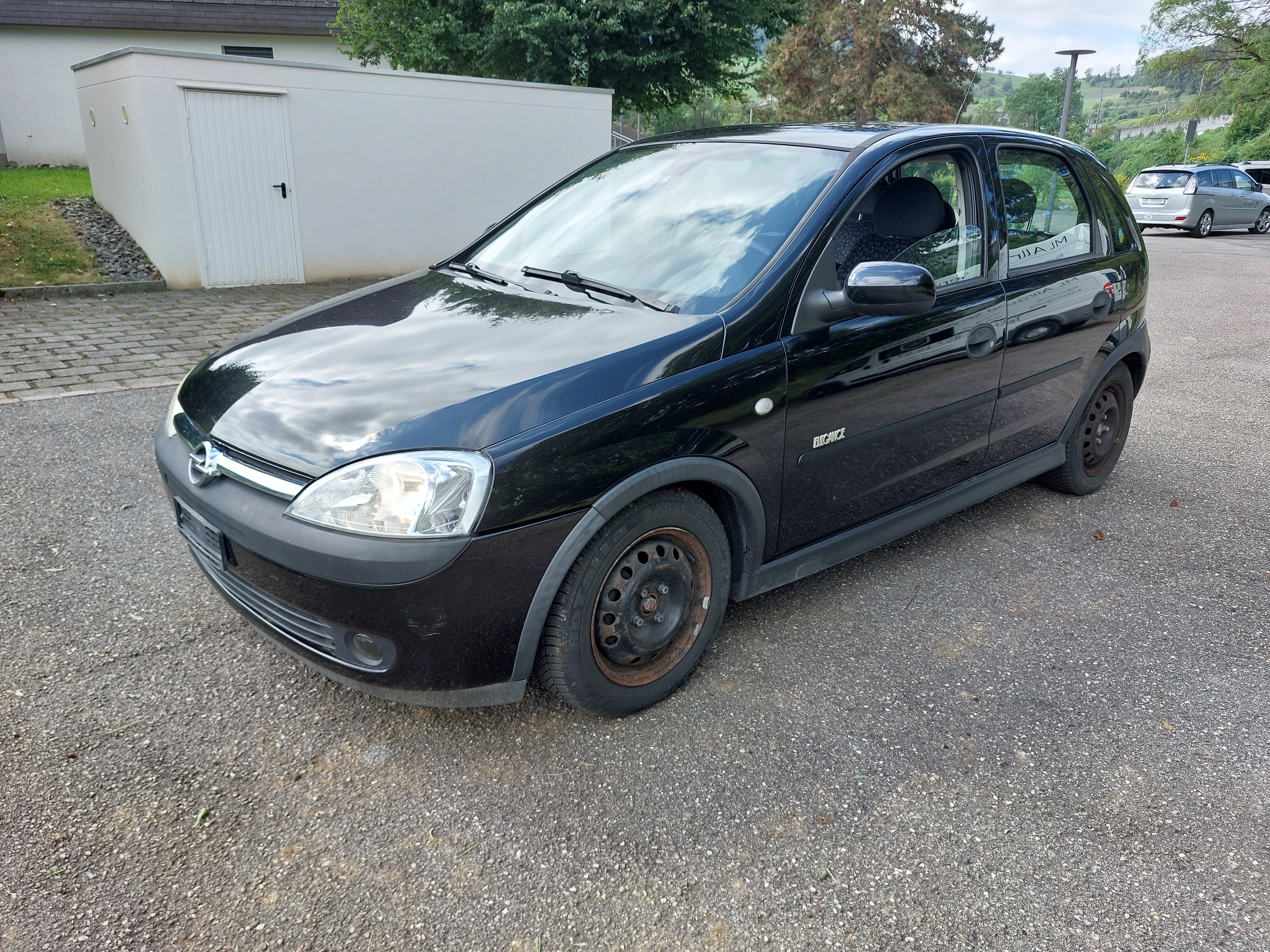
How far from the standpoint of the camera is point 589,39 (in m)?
13.0

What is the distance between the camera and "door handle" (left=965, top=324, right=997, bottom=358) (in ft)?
11.6

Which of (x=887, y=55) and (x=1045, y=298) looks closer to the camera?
(x=1045, y=298)

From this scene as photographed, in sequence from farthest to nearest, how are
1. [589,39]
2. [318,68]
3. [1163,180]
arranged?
1. [1163,180]
2. [589,39]
3. [318,68]

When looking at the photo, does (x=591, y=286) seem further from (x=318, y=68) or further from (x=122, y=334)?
(x=318, y=68)

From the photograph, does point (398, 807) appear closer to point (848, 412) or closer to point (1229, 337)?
point (848, 412)

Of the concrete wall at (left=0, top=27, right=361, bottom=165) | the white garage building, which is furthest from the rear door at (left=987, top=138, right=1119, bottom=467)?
the concrete wall at (left=0, top=27, right=361, bottom=165)

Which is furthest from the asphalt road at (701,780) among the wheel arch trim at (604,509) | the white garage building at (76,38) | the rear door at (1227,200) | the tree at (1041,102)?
the tree at (1041,102)

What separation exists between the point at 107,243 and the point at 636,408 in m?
10.9

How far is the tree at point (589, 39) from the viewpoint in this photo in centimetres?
1269

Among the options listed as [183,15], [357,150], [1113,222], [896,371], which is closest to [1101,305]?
[1113,222]

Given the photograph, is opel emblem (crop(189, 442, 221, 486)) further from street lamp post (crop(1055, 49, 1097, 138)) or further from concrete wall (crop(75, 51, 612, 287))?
street lamp post (crop(1055, 49, 1097, 138))

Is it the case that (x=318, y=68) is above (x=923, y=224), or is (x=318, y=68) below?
above

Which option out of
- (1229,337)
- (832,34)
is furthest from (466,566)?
(832,34)

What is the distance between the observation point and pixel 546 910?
2152 millimetres
